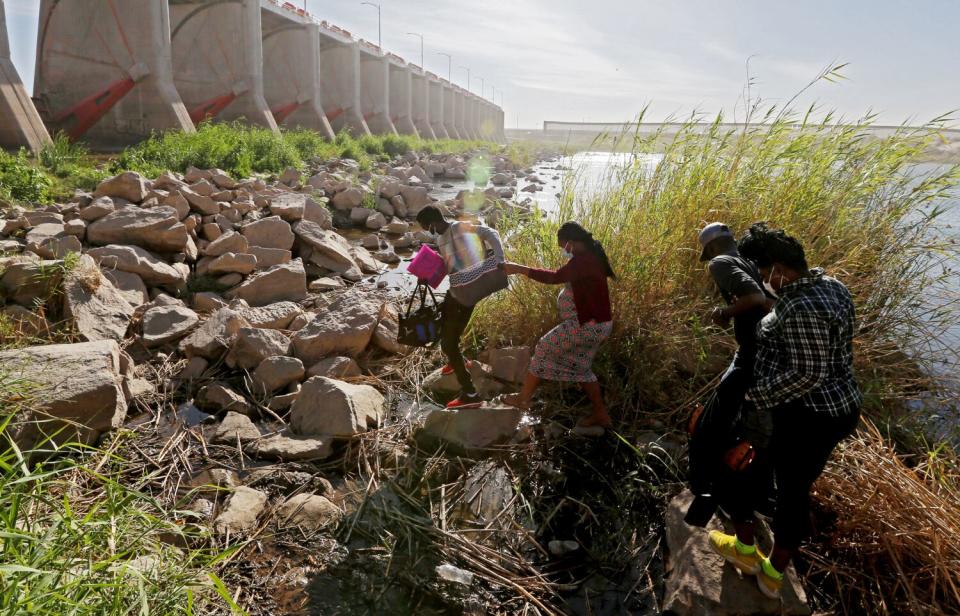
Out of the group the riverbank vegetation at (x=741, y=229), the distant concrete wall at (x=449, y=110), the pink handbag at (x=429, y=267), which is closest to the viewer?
the riverbank vegetation at (x=741, y=229)

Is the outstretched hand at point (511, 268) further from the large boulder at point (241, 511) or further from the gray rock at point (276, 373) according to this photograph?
the large boulder at point (241, 511)

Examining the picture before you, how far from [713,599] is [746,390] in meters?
0.77

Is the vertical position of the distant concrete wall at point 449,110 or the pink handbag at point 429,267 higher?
the distant concrete wall at point 449,110

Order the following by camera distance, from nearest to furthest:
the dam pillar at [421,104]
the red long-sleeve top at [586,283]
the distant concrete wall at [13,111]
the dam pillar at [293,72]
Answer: the red long-sleeve top at [586,283]
the distant concrete wall at [13,111]
the dam pillar at [293,72]
the dam pillar at [421,104]

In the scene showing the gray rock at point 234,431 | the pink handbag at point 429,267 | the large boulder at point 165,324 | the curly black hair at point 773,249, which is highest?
the curly black hair at point 773,249

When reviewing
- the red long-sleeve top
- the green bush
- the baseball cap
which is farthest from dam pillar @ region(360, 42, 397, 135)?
the baseball cap

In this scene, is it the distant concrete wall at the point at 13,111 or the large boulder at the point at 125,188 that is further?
the distant concrete wall at the point at 13,111

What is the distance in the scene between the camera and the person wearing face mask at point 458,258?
3525mm

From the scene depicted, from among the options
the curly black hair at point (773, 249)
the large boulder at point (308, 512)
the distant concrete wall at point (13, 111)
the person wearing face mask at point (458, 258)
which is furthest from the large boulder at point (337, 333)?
the distant concrete wall at point (13, 111)

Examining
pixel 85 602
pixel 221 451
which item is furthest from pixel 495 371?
pixel 85 602

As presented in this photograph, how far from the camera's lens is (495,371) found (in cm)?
401

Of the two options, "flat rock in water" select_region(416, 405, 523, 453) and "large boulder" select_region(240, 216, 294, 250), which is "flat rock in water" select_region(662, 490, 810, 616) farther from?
"large boulder" select_region(240, 216, 294, 250)

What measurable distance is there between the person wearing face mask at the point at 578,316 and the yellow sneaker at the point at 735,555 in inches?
46.6

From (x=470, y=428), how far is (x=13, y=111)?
1297 cm
